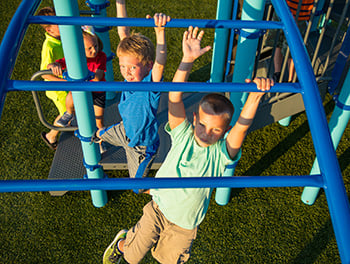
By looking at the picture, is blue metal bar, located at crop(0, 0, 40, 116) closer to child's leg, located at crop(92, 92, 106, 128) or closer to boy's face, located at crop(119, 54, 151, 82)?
boy's face, located at crop(119, 54, 151, 82)

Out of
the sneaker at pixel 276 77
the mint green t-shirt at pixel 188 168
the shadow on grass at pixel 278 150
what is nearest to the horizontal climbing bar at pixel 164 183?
the mint green t-shirt at pixel 188 168

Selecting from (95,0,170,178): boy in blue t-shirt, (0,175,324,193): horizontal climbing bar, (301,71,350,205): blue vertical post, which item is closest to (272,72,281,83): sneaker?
(301,71,350,205): blue vertical post

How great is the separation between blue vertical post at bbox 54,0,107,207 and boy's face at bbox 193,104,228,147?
0.68 m

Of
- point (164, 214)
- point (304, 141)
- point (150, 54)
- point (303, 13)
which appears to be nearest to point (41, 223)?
point (164, 214)

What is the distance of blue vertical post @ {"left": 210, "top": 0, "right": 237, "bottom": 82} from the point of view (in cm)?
274

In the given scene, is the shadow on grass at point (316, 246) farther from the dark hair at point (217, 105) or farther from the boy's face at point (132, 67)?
the boy's face at point (132, 67)

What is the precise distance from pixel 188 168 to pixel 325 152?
0.76 m

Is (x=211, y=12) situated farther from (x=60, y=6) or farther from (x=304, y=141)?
(x=60, y=6)

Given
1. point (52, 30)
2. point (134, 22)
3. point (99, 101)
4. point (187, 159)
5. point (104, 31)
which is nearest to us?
point (134, 22)

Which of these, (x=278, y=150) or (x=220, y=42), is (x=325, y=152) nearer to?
(x=220, y=42)

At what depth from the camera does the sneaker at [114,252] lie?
235cm

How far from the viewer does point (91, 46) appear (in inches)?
102

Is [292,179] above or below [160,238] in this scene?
above

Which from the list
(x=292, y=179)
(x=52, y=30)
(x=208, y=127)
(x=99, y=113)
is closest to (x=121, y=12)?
(x=52, y=30)
